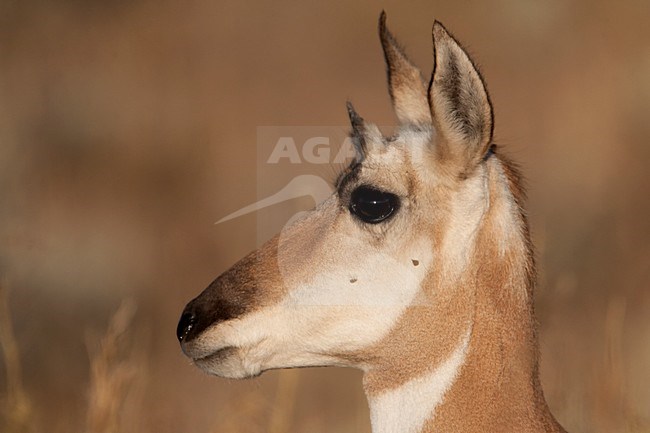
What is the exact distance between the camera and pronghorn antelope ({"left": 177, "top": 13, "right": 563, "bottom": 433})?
4145 mm

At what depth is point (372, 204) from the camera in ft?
14.2

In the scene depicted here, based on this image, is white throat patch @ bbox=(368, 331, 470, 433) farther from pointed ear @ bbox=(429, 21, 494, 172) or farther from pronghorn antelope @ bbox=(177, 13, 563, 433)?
pointed ear @ bbox=(429, 21, 494, 172)

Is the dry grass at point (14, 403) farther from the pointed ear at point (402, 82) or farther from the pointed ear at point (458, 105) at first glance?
the pointed ear at point (458, 105)

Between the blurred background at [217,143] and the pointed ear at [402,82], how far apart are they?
13.9 feet

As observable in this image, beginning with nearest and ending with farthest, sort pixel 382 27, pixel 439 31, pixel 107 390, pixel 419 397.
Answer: pixel 439 31, pixel 419 397, pixel 382 27, pixel 107 390

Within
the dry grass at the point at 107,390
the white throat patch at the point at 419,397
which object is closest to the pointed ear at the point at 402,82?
the white throat patch at the point at 419,397

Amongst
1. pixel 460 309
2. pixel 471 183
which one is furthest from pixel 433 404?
pixel 471 183

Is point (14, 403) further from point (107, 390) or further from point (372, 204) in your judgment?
point (372, 204)

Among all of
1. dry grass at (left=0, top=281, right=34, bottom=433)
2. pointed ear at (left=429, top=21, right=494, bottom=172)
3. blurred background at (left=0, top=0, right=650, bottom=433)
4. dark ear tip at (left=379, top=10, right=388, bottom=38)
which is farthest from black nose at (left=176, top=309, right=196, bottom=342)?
blurred background at (left=0, top=0, right=650, bottom=433)

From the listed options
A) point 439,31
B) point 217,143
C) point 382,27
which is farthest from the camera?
point 217,143

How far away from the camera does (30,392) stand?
11.0 meters

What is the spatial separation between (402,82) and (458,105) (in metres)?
0.86

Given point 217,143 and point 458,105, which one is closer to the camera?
point 458,105

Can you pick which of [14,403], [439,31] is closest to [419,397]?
[439,31]
